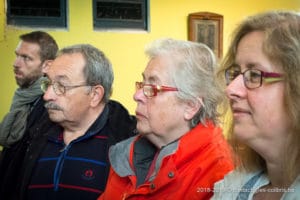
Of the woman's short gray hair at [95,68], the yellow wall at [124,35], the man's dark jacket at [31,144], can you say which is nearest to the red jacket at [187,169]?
the man's dark jacket at [31,144]

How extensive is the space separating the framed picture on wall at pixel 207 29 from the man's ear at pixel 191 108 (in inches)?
104

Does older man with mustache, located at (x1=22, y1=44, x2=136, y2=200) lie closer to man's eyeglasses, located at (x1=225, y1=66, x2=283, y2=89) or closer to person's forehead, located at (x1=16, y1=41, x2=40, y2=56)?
person's forehead, located at (x1=16, y1=41, x2=40, y2=56)

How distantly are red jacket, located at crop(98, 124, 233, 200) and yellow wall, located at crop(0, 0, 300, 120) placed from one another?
212 cm

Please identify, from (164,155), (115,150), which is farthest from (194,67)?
(115,150)

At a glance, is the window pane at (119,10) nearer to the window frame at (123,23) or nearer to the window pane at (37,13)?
the window frame at (123,23)

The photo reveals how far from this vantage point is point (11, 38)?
3283 mm

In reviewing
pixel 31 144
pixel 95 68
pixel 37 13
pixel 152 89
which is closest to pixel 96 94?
pixel 95 68

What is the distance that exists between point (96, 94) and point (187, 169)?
0.73 meters

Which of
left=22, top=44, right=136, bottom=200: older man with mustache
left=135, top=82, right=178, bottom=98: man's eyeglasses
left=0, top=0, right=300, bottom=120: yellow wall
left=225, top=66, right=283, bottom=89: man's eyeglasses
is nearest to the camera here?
left=225, top=66, right=283, bottom=89: man's eyeglasses

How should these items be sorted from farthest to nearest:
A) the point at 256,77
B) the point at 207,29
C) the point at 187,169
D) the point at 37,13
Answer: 1. the point at 207,29
2. the point at 37,13
3. the point at 187,169
4. the point at 256,77

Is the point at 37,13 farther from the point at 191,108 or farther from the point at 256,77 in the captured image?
the point at 256,77

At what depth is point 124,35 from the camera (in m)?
3.72

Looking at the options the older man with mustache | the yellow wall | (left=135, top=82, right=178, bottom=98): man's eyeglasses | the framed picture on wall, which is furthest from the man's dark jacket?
the framed picture on wall

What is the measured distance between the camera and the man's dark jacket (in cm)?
177
